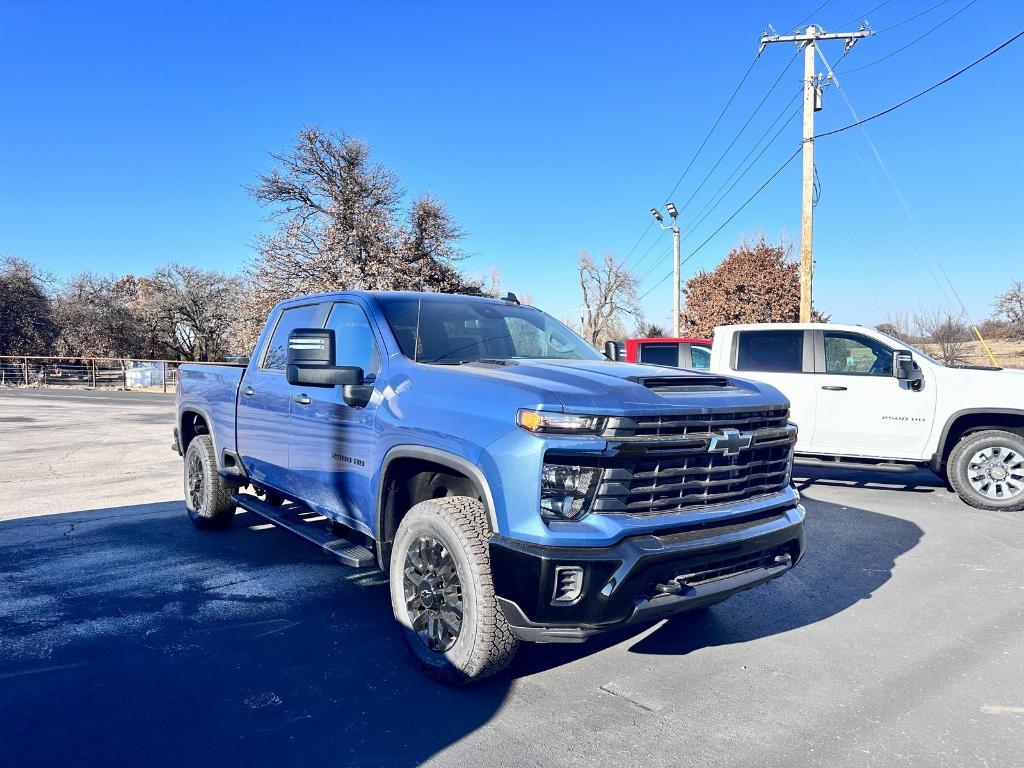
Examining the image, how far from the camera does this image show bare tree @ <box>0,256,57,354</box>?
40.1 meters

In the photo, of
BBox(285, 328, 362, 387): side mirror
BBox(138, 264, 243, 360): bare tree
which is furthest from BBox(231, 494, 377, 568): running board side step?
BBox(138, 264, 243, 360): bare tree

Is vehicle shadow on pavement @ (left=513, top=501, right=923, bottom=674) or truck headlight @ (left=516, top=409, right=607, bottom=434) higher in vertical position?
truck headlight @ (left=516, top=409, right=607, bottom=434)

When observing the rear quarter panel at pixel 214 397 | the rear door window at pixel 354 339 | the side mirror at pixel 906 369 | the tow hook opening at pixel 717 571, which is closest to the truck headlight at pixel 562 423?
the tow hook opening at pixel 717 571

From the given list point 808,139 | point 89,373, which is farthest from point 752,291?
point 89,373

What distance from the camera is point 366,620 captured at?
4.34 meters

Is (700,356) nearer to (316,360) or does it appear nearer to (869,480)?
(869,480)

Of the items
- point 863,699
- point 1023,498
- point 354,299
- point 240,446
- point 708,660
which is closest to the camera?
point 863,699

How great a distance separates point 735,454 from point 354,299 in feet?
8.34

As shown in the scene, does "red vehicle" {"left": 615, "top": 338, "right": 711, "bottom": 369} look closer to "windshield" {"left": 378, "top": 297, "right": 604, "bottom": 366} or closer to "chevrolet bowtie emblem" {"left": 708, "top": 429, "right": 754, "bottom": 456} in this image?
"windshield" {"left": 378, "top": 297, "right": 604, "bottom": 366}

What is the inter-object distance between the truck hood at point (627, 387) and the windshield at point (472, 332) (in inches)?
13.6

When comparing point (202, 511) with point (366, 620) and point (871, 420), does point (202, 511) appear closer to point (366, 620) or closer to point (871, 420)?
point (366, 620)

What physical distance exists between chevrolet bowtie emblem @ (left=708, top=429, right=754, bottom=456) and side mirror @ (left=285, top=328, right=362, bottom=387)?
1946 millimetres

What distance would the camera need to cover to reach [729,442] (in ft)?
11.2

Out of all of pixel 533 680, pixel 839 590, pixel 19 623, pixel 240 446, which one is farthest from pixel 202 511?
pixel 839 590
